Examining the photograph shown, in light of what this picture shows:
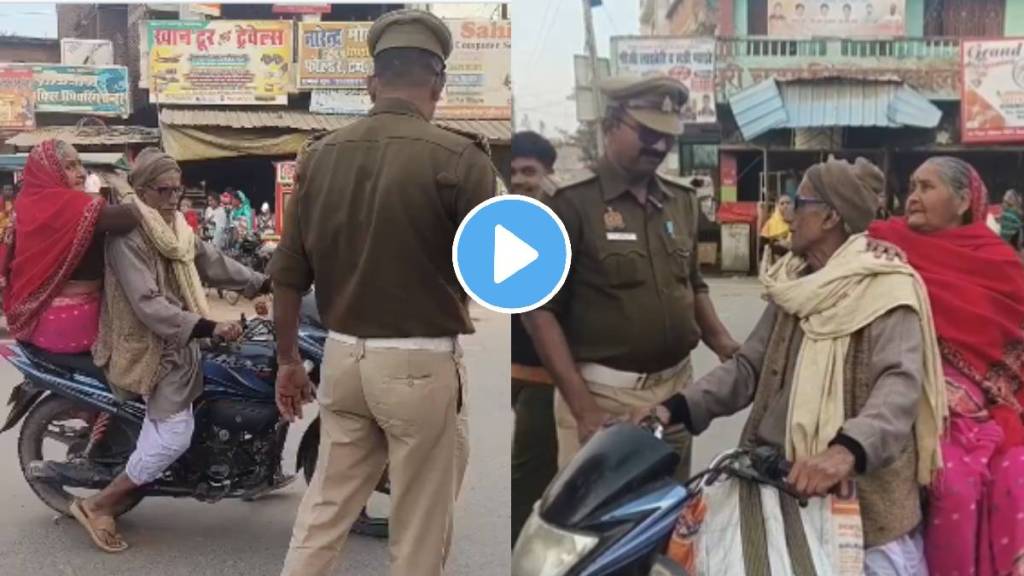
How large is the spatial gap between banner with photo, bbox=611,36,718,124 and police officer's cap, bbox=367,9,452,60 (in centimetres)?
42

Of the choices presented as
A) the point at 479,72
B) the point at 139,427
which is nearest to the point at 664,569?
the point at 479,72

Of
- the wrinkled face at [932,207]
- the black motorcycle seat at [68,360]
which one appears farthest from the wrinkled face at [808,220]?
the black motorcycle seat at [68,360]

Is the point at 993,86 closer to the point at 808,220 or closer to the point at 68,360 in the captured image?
the point at 808,220

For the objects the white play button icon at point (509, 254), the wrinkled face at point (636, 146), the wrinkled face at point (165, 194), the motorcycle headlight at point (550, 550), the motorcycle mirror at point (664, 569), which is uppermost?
the wrinkled face at point (636, 146)

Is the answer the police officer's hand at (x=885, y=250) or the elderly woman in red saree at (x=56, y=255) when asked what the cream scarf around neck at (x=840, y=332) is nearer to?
the police officer's hand at (x=885, y=250)

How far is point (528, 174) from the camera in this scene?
207 cm

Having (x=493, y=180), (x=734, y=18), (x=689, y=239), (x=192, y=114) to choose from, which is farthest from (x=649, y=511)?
(x=192, y=114)

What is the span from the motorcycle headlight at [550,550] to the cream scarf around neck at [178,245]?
1343mm

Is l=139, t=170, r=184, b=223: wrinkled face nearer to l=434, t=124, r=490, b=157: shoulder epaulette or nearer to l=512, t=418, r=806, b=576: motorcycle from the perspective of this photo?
l=434, t=124, r=490, b=157: shoulder epaulette

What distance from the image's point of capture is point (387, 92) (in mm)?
2295

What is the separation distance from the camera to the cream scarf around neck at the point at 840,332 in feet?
6.41

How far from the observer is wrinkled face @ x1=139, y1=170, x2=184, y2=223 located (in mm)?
2582

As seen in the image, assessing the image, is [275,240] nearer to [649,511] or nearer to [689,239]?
[689,239]

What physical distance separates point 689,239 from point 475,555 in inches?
67.8
